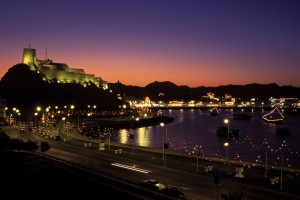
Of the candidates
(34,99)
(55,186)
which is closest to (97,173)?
(55,186)

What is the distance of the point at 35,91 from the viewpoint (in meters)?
155

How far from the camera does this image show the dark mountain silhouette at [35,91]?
147875 millimetres

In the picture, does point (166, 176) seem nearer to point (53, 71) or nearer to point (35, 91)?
point (35, 91)

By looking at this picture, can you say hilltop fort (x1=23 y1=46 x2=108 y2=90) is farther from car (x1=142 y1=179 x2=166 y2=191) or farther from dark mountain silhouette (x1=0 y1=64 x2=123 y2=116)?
car (x1=142 y1=179 x2=166 y2=191)

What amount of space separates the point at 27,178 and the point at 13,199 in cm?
607

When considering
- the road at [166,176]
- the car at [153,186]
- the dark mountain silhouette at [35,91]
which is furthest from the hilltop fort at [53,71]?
the car at [153,186]

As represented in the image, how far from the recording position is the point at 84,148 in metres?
47.2

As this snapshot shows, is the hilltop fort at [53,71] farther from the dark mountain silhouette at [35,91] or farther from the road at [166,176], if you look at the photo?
the road at [166,176]

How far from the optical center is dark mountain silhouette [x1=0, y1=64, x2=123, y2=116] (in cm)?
14788

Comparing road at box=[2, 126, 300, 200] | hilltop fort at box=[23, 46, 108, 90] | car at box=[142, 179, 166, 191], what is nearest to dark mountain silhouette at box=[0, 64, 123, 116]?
hilltop fort at box=[23, 46, 108, 90]

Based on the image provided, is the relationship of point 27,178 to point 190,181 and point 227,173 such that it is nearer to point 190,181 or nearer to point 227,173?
point 190,181

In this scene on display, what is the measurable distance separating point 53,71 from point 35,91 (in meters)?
23.3

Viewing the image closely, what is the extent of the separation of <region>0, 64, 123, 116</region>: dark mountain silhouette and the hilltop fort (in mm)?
4896

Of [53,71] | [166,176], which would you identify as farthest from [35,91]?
[166,176]
